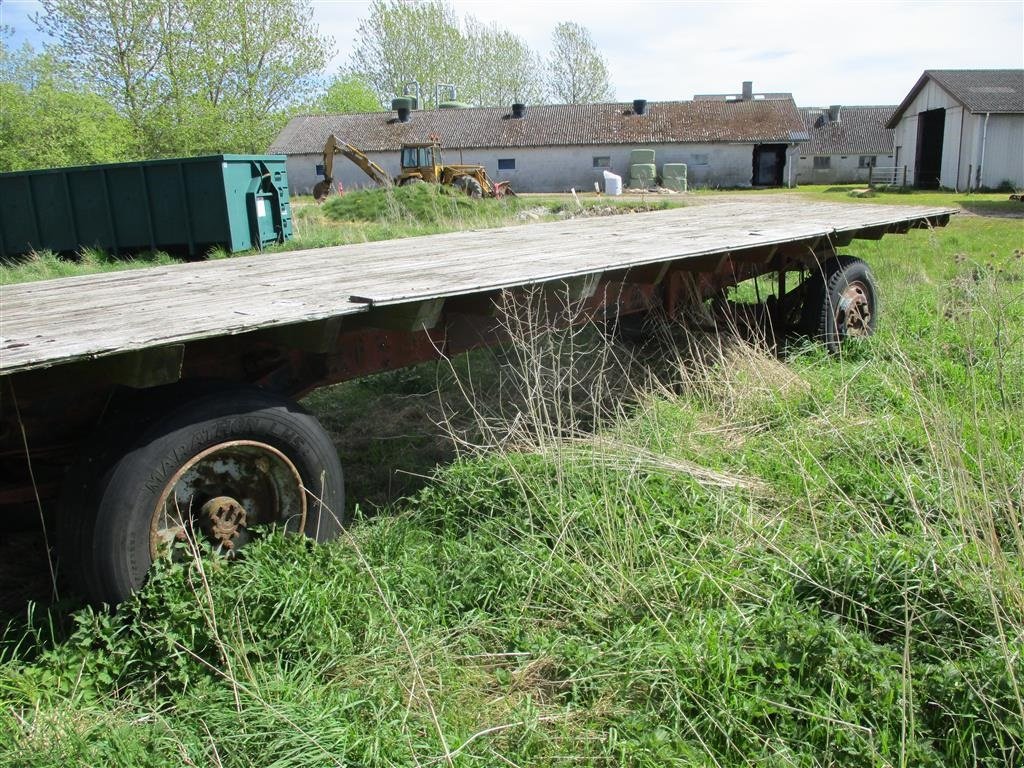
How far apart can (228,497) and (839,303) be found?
5.32 meters

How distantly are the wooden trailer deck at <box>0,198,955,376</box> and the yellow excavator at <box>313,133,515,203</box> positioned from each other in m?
19.8

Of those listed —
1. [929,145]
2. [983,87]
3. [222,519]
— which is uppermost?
[983,87]

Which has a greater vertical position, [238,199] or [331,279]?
[238,199]

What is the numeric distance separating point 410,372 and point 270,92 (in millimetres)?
36180

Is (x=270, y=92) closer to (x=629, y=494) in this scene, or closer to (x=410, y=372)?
(x=410, y=372)

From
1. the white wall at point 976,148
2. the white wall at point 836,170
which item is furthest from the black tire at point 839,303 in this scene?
the white wall at point 836,170

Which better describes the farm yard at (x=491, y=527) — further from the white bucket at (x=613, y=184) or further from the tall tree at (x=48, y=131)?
the white bucket at (x=613, y=184)

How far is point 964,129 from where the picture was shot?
3039 cm

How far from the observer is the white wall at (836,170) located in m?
49.6

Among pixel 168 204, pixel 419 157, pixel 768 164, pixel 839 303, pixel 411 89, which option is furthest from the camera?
pixel 411 89

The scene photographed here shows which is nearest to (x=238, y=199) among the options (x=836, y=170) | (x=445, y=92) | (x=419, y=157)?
(x=419, y=157)

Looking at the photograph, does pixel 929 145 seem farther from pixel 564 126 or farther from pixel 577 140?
pixel 564 126

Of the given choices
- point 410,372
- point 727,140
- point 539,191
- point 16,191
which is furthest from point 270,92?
point 410,372

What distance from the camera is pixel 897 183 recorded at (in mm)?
35781
